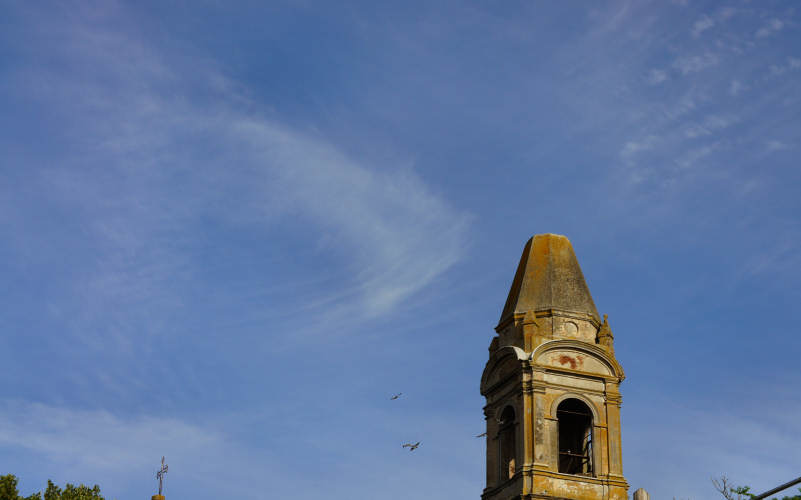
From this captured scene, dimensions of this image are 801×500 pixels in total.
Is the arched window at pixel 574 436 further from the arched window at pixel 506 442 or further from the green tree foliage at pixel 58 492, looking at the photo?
the green tree foliage at pixel 58 492

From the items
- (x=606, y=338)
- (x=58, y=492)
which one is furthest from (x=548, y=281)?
(x=58, y=492)

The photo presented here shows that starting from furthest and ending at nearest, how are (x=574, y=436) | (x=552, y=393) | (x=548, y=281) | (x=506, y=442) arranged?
(x=548, y=281) < (x=574, y=436) < (x=506, y=442) < (x=552, y=393)

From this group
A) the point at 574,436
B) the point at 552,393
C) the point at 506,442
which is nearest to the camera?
the point at 552,393

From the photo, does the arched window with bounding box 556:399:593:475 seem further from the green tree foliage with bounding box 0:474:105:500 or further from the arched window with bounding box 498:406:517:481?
the green tree foliage with bounding box 0:474:105:500

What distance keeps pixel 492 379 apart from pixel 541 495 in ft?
17.4

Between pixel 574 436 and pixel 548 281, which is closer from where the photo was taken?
pixel 574 436

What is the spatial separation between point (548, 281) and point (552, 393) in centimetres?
437

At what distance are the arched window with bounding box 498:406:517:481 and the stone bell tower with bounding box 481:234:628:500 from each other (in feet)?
0.11

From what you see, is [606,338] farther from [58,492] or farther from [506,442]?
[58,492]

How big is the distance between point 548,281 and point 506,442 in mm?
5686

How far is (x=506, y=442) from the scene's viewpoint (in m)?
33.8

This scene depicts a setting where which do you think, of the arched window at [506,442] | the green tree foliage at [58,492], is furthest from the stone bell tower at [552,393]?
the green tree foliage at [58,492]

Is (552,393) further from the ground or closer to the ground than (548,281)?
closer to the ground

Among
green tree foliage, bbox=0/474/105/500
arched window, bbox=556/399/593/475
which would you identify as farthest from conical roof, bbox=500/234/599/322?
green tree foliage, bbox=0/474/105/500
